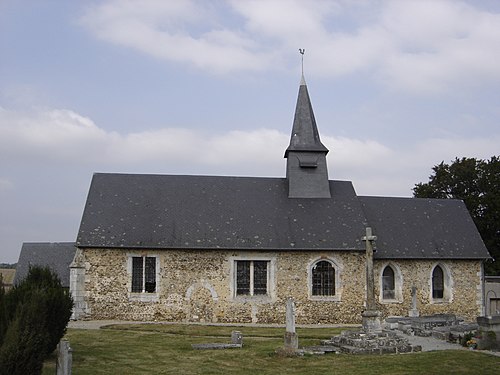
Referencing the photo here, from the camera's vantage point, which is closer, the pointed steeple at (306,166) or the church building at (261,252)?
the church building at (261,252)

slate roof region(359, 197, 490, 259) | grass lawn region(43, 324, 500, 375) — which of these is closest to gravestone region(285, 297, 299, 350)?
grass lawn region(43, 324, 500, 375)

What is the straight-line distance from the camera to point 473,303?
24.4 metres

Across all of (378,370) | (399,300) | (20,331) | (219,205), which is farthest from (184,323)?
(20,331)

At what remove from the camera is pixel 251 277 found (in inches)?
884

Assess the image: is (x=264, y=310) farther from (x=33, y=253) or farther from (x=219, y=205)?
(x=33, y=253)

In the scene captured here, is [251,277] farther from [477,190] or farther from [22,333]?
[477,190]

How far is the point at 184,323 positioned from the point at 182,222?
4015mm

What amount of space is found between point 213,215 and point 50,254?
19.0 metres

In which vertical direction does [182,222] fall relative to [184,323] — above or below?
above

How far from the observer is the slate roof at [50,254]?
Result: 37062 mm

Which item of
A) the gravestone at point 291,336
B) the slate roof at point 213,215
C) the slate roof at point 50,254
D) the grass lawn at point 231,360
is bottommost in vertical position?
the grass lawn at point 231,360

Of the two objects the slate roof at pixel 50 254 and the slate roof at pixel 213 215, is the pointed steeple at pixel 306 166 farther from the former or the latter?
the slate roof at pixel 50 254

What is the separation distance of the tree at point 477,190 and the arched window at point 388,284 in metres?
12.0

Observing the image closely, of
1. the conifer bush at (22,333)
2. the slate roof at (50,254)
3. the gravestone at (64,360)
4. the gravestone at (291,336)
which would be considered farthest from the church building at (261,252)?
the slate roof at (50,254)
